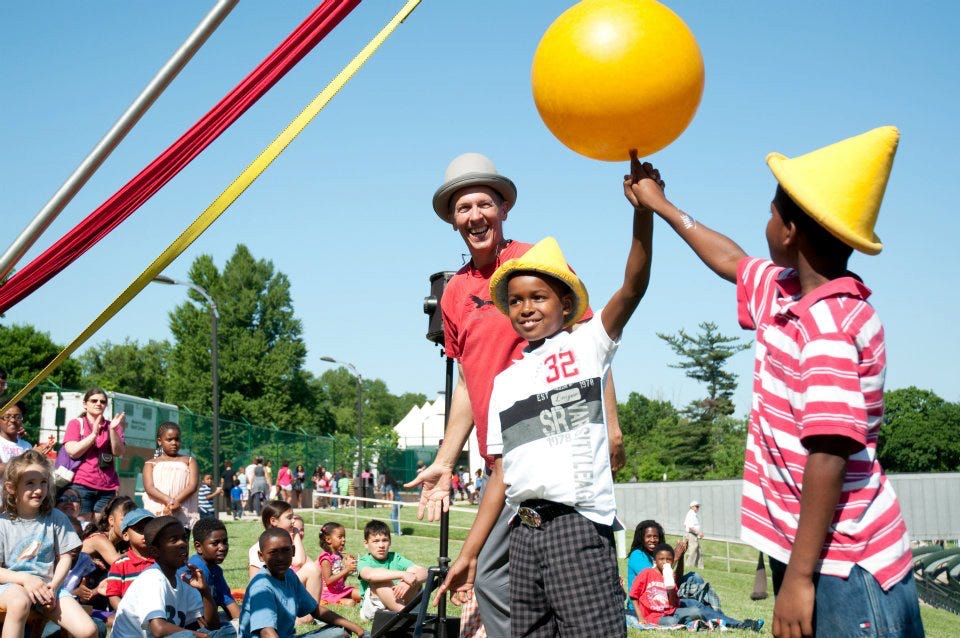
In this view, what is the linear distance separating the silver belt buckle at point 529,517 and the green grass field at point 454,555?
5798 millimetres

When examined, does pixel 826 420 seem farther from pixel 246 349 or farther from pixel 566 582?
pixel 246 349

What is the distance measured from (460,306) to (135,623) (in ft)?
10.3

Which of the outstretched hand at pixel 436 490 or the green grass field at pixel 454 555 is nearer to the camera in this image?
the outstretched hand at pixel 436 490

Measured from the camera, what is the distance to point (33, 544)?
573cm

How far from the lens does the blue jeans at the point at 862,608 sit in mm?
2123

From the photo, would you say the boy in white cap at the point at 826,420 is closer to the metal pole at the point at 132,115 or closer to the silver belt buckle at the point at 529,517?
the silver belt buckle at the point at 529,517

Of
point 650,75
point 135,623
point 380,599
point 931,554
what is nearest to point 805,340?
point 650,75

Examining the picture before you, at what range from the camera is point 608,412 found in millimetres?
3436

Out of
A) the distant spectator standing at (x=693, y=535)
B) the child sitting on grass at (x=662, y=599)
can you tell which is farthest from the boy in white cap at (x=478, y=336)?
the distant spectator standing at (x=693, y=535)

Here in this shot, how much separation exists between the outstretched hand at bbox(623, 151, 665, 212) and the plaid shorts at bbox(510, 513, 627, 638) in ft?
3.31

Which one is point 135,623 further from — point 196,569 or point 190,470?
point 190,470

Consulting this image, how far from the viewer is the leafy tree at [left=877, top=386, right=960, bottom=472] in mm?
80812

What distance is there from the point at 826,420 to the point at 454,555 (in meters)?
15.9

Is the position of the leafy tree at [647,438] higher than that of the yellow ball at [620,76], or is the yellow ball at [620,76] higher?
the leafy tree at [647,438]
